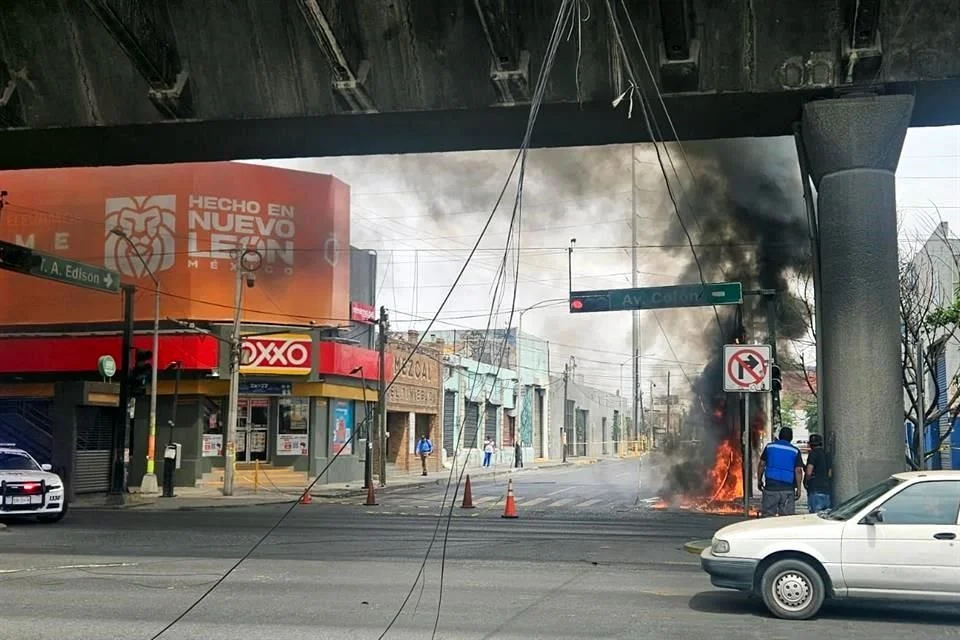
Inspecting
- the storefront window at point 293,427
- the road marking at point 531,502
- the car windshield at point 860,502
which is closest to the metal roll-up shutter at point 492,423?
the storefront window at point 293,427

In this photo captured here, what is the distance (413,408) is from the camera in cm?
4269

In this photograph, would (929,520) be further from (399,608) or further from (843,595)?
(399,608)

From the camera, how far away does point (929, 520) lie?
8055 millimetres

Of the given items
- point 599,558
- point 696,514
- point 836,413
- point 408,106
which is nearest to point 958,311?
point 696,514

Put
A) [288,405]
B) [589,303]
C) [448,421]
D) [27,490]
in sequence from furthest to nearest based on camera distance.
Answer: [448,421] → [288,405] → [589,303] → [27,490]

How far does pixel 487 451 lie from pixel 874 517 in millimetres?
35310

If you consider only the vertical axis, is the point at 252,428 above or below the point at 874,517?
above

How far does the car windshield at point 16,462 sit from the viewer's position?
696 inches

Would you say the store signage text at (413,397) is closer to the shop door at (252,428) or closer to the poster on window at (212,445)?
the shop door at (252,428)

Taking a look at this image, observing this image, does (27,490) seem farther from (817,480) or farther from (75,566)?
(817,480)

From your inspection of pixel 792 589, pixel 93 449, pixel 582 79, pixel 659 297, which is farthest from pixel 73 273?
pixel 792 589

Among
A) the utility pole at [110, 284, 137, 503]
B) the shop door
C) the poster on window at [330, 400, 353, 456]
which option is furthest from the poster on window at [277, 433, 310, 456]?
the utility pole at [110, 284, 137, 503]

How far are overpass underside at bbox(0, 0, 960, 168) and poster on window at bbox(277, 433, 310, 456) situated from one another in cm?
2111

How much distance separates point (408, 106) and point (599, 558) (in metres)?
6.34
